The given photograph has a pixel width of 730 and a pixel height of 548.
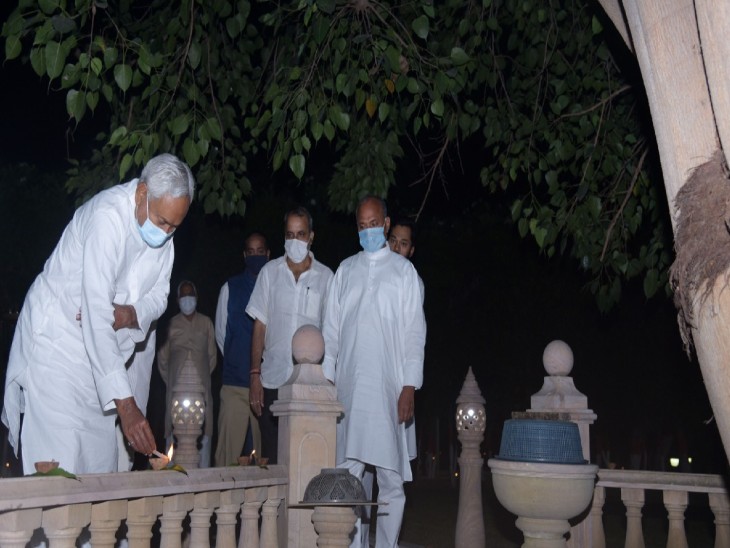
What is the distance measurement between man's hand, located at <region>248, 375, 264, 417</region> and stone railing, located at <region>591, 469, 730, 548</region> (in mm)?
2660

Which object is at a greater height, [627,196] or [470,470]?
→ [627,196]

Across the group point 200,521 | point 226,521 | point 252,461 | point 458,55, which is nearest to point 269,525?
point 252,461

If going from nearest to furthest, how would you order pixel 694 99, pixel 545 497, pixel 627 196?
pixel 694 99 < pixel 545 497 < pixel 627 196

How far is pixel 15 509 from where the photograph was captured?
3.63m

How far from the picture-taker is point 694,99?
10.9 ft

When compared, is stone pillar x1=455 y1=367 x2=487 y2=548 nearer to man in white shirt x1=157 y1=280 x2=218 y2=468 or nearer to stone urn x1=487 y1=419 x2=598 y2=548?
man in white shirt x1=157 y1=280 x2=218 y2=468

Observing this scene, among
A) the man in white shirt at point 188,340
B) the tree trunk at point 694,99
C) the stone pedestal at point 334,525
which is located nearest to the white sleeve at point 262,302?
the man in white shirt at point 188,340

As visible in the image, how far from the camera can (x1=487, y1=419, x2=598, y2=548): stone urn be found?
18.3 feet

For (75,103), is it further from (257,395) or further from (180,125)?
(257,395)

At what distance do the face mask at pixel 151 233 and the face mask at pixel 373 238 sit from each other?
2500 mm

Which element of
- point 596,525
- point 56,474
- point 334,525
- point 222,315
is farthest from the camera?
point 222,315

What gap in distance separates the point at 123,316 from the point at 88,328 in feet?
0.66

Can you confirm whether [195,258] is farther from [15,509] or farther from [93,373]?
[15,509]

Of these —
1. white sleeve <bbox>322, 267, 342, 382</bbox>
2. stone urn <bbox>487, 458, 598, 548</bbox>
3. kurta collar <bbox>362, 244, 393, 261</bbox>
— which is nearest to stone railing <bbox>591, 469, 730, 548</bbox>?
stone urn <bbox>487, 458, 598, 548</bbox>
